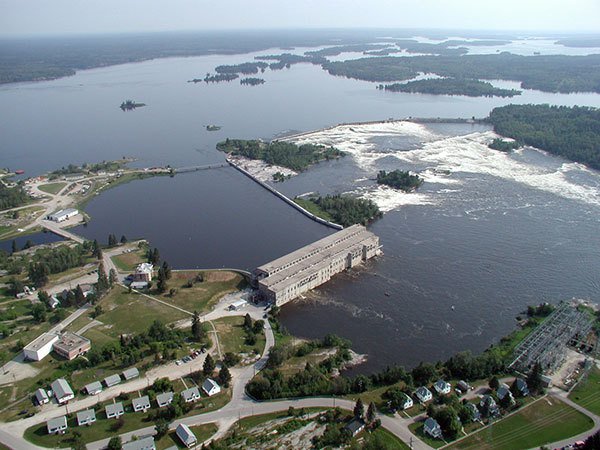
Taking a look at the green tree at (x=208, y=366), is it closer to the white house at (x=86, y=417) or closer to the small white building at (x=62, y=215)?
the white house at (x=86, y=417)

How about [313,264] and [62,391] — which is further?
[313,264]

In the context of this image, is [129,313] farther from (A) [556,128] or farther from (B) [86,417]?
(A) [556,128]

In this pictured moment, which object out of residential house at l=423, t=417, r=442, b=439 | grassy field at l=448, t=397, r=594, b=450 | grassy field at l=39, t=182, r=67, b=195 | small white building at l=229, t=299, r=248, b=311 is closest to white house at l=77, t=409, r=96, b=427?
small white building at l=229, t=299, r=248, b=311

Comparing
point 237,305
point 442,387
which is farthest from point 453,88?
point 442,387

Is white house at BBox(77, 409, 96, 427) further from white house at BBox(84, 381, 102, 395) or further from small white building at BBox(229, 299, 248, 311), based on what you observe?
small white building at BBox(229, 299, 248, 311)

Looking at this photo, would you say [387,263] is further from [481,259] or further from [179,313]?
[179,313]

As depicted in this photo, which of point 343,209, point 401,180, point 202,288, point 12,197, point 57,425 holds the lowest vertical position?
point 202,288

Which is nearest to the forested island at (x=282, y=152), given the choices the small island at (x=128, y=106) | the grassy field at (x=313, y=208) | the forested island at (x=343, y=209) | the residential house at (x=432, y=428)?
the grassy field at (x=313, y=208)
